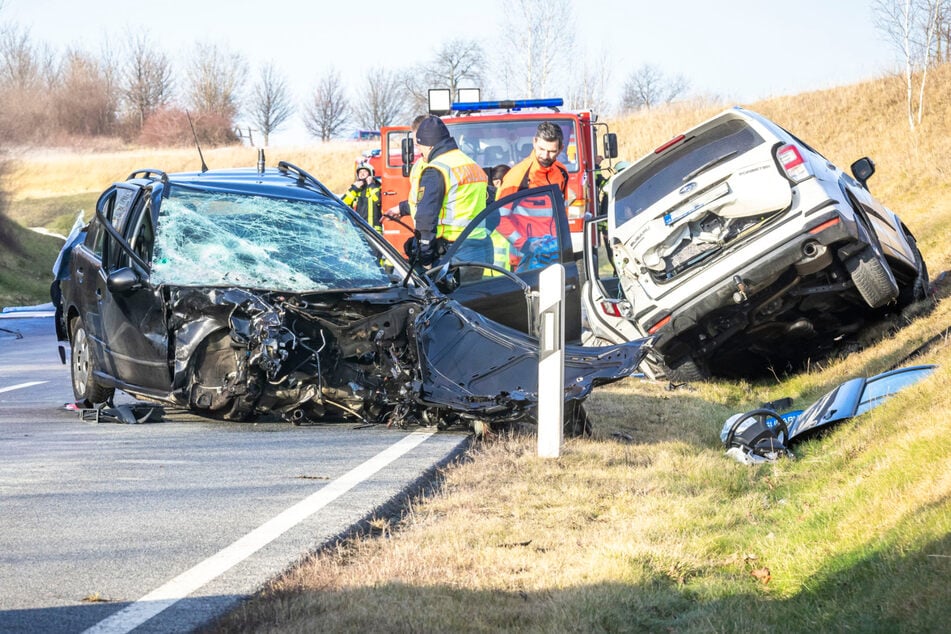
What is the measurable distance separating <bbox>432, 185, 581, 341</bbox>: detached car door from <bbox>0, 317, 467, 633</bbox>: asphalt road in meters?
1.17

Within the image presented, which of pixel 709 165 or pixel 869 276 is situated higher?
pixel 709 165

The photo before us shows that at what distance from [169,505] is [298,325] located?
231 centimetres

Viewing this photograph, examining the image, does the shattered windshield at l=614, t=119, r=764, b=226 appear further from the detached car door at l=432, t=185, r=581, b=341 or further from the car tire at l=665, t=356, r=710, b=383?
the car tire at l=665, t=356, r=710, b=383

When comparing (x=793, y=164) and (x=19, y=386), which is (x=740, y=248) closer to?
(x=793, y=164)

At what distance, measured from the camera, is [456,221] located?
1055 centimetres

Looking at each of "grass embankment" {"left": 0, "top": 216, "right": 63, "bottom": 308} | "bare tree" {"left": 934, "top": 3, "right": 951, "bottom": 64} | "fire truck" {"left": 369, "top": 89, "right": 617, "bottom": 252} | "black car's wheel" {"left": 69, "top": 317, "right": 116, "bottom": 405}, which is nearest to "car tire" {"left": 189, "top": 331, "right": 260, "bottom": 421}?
"black car's wheel" {"left": 69, "top": 317, "right": 116, "bottom": 405}

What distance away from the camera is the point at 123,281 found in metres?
8.04

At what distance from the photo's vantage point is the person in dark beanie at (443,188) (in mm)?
10445

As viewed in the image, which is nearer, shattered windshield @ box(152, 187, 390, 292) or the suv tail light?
shattered windshield @ box(152, 187, 390, 292)

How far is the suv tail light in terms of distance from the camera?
9.08 metres

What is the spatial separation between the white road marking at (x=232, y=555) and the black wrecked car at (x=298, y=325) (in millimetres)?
849

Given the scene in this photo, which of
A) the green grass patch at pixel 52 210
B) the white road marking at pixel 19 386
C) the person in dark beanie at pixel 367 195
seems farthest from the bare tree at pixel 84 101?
the white road marking at pixel 19 386

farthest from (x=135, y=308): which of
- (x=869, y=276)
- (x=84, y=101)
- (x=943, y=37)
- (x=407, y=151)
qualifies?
(x=84, y=101)

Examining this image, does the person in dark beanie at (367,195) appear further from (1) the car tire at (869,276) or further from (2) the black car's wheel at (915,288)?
(1) the car tire at (869,276)
